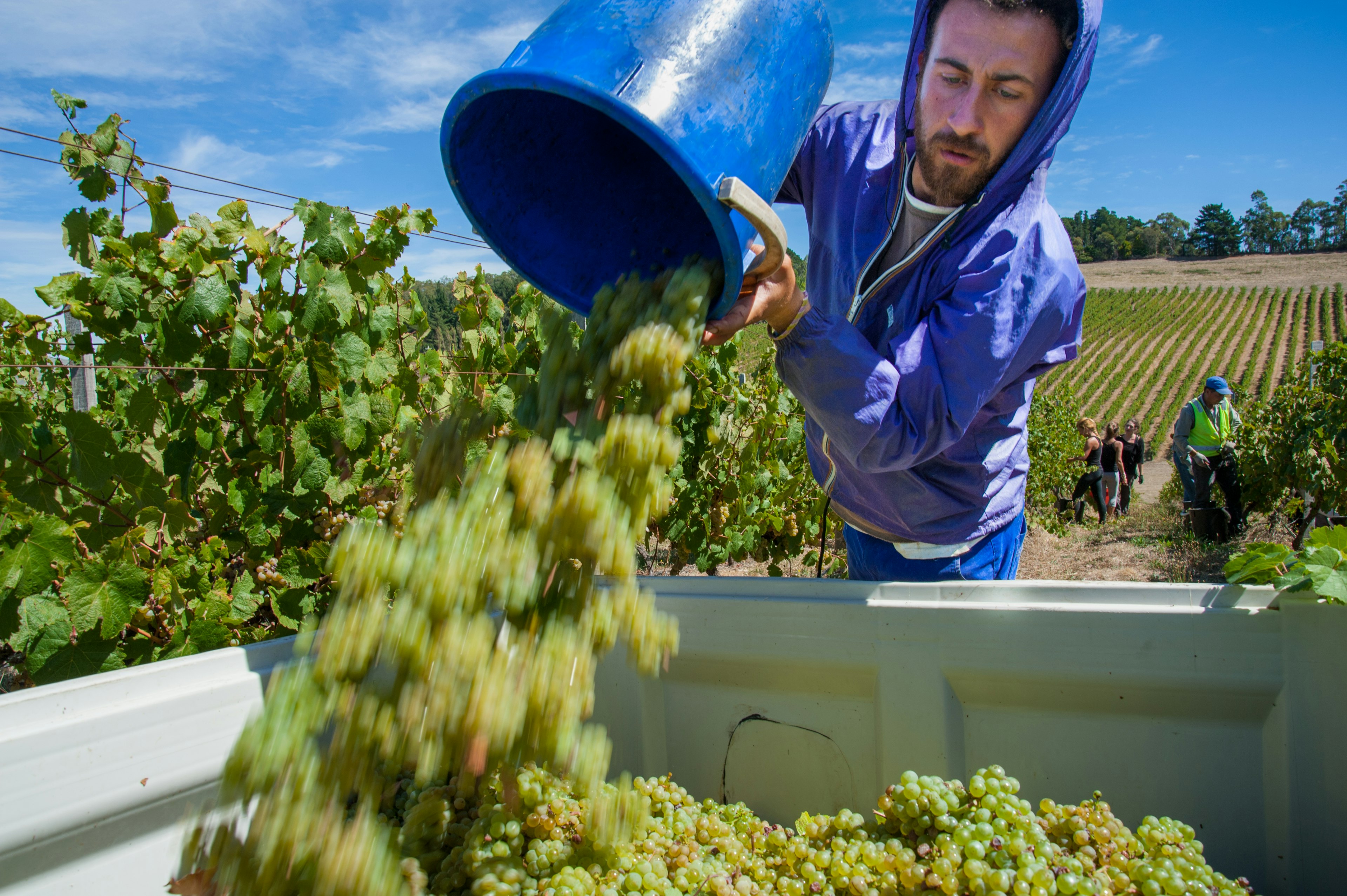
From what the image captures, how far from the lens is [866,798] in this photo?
1.46 meters

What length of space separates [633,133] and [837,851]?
1262mm

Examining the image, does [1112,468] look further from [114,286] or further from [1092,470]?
[114,286]

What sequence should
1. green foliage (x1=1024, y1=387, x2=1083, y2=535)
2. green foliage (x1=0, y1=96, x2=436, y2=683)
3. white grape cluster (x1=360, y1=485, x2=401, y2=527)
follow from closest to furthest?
1. green foliage (x1=0, y1=96, x2=436, y2=683)
2. white grape cluster (x1=360, y1=485, x2=401, y2=527)
3. green foliage (x1=1024, y1=387, x2=1083, y2=535)

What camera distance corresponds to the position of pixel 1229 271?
74.6 meters

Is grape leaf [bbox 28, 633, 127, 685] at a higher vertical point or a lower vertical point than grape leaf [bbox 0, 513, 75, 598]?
lower

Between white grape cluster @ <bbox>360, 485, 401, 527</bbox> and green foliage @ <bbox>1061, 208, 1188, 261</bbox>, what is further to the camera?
green foliage @ <bbox>1061, 208, 1188, 261</bbox>

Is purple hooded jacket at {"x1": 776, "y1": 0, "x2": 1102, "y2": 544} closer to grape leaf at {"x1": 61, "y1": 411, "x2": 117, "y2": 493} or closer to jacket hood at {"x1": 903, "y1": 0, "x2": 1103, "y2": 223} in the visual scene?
jacket hood at {"x1": 903, "y1": 0, "x2": 1103, "y2": 223}

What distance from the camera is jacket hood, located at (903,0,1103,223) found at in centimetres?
143

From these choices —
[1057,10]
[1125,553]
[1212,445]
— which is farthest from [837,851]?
[1212,445]

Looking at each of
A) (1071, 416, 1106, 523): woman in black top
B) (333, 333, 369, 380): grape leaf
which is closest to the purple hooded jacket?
(333, 333, 369, 380): grape leaf

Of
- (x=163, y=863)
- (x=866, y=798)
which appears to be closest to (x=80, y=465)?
(x=163, y=863)

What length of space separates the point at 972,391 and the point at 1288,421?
897 centimetres

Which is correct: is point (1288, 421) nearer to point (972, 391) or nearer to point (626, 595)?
point (972, 391)

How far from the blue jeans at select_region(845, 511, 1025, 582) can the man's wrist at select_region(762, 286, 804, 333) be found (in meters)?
0.64
